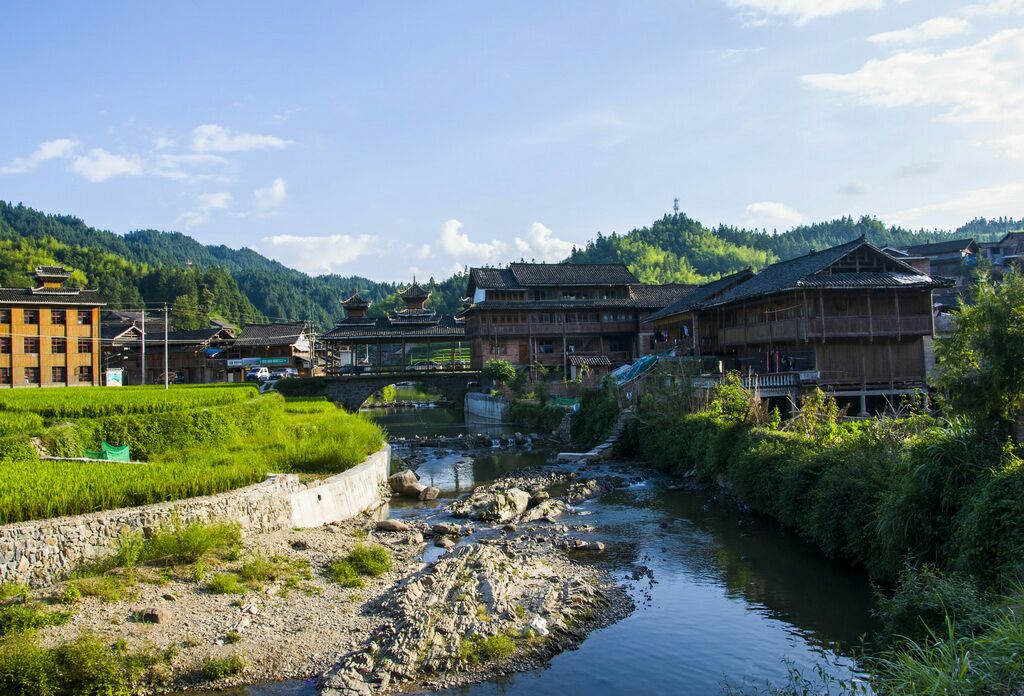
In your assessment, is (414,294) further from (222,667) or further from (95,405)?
(222,667)

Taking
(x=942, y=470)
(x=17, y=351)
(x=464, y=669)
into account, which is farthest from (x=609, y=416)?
(x=17, y=351)

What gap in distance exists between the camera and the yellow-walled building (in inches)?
2084

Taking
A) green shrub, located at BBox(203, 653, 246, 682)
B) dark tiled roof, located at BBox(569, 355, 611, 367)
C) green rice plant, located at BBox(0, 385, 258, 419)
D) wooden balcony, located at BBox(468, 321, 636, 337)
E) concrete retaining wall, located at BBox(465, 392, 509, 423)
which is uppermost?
wooden balcony, located at BBox(468, 321, 636, 337)

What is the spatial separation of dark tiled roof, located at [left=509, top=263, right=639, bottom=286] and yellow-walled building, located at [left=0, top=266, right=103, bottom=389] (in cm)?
3398

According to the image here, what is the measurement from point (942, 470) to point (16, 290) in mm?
62516

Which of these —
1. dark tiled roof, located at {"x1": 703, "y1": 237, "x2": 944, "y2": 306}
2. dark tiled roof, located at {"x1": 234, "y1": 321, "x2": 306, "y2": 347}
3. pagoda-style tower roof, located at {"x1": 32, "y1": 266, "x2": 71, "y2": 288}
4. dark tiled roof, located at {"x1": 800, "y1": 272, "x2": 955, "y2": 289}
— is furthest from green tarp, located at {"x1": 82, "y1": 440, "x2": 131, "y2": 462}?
dark tiled roof, located at {"x1": 234, "y1": 321, "x2": 306, "y2": 347}

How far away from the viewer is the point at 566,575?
47.7 ft

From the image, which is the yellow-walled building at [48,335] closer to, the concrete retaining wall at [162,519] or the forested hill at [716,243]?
the concrete retaining wall at [162,519]

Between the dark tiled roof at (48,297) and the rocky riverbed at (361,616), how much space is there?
163 ft

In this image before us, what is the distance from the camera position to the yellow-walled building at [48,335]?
52.9 meters

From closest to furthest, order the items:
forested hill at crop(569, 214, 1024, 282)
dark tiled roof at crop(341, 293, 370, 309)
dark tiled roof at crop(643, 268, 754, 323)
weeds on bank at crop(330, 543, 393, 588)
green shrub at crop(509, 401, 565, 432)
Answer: weeds on bank at crop(330, 543, 393, 588), green shrub at crop(509, 401, 565, 432), dark tiled roof at crop(643, 268, 754, 323), dark tiled roof at crop(341, 293, 370, 309), forested hill at crop(569, 214, 1024, 282)

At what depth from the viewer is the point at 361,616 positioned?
39.6ft

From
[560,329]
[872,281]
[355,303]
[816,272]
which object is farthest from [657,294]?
[872,281]

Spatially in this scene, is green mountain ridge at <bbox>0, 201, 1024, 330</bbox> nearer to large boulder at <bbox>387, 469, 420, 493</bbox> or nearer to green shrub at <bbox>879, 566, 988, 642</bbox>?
large boulder at <bbox>387, 469, 420, 493</bbox>
